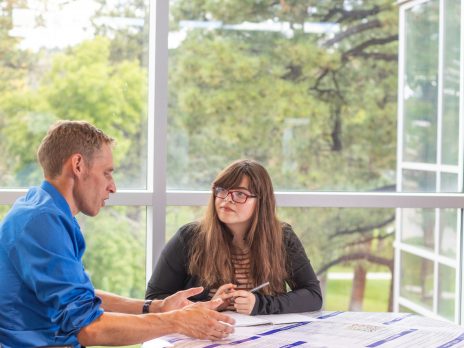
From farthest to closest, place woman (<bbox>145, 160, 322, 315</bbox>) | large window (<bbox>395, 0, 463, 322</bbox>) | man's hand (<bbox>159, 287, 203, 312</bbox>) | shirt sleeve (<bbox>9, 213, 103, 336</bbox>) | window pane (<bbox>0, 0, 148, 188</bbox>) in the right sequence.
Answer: large window (<bbox>395, 0, 463, 322</bbox>), window pane (<bbox>0, 0, 148, 188</bbox>), woman (<bbox>145, 160, 322, 315</bbox>), man's hand (<bbox>159, 287, 203, 312</bbox>), shirt sleeve (<bbox>9, 213, 103, 336</bbox>)

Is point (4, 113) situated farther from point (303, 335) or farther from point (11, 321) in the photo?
point (303, 335)

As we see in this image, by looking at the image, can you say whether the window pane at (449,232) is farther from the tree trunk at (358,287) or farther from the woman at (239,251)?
the woman at (239,251)

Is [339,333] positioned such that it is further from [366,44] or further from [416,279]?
[366,44]

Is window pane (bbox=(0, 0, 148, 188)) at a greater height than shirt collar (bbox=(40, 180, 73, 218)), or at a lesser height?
greater

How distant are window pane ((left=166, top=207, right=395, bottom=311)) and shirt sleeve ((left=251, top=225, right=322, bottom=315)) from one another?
0.78 metres

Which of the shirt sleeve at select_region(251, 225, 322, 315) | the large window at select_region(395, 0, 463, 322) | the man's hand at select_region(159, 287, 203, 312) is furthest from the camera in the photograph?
the large window at select_region(395, 0, 463, 322)

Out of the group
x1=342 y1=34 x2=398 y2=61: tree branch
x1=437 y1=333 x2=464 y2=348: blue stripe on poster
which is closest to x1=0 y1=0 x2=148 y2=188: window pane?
x1=342 y1=34 x2=398 y2=61: tree branch

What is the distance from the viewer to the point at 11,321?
1971 mm

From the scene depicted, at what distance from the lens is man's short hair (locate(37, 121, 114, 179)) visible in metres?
2.11

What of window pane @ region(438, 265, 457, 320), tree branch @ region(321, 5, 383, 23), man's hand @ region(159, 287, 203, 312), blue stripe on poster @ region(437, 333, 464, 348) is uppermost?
tree branch @ region(321, 5, 383, 23)

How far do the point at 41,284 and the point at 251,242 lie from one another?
45.4 inches

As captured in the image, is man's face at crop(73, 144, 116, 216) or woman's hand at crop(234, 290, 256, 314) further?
woman's hand at crop(234, 290, 256, 314)

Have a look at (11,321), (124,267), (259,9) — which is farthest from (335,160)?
(11,321)

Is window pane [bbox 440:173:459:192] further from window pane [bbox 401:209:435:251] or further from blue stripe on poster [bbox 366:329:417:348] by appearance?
blue stripe on poster [bbox 366:329:417:348]
